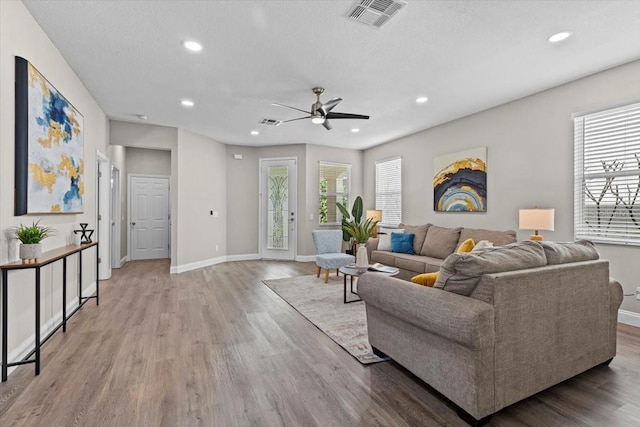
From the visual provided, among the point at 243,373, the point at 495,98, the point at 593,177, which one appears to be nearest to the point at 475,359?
the point at 243,373

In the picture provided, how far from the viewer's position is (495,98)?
4.36m

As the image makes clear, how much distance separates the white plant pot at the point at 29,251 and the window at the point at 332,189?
5.63 metres

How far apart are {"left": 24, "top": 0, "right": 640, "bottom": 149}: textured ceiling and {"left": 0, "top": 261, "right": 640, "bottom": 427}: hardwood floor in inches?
109

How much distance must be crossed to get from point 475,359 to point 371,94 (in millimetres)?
3502

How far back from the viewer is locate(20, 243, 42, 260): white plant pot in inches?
88.7

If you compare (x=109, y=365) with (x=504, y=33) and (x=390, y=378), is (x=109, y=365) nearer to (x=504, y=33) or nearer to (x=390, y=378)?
(x=390, y=378)

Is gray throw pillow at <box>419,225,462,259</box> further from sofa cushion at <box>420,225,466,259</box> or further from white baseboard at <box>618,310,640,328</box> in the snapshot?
white baseboard at <box>618,310,640,328</box>

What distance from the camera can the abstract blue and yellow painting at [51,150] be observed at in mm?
2547

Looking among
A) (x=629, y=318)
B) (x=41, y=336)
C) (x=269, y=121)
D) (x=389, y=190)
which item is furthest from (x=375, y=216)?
(x=41, y=336)

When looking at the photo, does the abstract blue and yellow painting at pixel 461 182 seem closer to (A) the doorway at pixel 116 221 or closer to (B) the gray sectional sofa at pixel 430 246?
(B) the gray sectional sofa at pixel 430 246

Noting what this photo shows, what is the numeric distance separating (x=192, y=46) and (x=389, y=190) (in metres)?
5.08

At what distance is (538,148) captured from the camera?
416 cm

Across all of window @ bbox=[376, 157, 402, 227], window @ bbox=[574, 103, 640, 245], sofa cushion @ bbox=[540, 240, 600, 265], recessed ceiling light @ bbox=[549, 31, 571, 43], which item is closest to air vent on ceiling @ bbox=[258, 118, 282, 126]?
window @ bbox=[376, 157, 402, 227]

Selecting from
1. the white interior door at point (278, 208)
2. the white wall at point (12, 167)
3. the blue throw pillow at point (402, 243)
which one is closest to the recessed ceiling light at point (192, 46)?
the white wall at point (12, 167)
